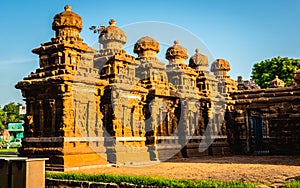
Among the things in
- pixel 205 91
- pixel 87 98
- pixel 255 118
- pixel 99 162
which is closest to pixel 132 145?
pixel 99 162

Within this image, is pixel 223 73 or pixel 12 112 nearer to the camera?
pixel 223 73

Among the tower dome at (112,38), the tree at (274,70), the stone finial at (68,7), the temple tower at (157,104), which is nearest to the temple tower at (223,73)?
the temple tower at (157,104)

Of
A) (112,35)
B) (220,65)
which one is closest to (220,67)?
(220,65)

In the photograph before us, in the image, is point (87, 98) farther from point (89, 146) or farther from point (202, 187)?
point (202, 187)

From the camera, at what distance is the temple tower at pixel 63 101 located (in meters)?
12.2

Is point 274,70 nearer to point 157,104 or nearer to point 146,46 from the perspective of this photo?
point 146,46

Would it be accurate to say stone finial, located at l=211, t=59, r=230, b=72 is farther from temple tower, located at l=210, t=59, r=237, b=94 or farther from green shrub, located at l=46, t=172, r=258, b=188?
green shrub, located at l=46, t=172, r=258, b=188

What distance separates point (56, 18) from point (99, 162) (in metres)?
5.78

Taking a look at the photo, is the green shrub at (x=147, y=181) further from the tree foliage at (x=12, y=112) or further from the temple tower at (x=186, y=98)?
the tree foliage at (x=12, y=112)

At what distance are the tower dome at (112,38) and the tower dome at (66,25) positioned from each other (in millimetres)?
2407

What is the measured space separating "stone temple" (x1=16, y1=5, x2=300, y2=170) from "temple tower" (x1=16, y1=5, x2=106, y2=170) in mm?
35

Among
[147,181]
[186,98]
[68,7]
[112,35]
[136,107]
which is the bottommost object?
[147,181]

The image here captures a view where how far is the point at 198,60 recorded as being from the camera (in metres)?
21.4

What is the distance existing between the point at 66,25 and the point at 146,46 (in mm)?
4652
